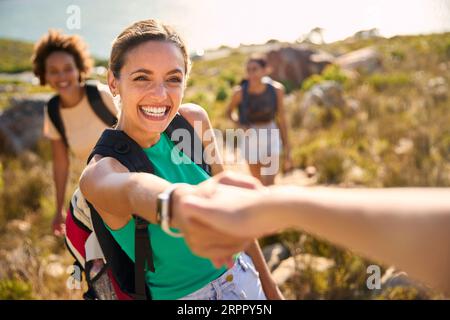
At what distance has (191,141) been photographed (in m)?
1.58

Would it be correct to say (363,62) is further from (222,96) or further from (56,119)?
(56,119)

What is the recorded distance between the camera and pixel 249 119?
4.79m

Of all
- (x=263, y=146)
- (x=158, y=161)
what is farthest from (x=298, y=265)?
(x=158, y=161)

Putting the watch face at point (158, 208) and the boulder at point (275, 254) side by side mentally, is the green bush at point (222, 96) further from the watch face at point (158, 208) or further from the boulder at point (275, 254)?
the watch face at point (158, 208)

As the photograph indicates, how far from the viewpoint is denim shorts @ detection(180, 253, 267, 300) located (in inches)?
55.1

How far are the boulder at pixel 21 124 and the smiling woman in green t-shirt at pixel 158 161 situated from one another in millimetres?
8169

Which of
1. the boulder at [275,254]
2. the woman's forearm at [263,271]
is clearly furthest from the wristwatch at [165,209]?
the boulder at [275,254]

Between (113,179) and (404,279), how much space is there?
2666mm

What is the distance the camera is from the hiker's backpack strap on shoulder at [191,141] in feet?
5.10

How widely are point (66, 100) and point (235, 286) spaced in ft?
7.46

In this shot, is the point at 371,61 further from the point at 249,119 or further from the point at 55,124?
the point at 55,124

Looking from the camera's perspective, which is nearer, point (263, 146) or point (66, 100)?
point (66, 100)

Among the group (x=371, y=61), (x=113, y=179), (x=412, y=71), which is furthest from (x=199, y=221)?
(x=371, y=61)

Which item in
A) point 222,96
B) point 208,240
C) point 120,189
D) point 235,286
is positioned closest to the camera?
point 208,240
